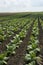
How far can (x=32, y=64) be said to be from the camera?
916 cm

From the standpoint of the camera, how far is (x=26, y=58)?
1019 centimetres

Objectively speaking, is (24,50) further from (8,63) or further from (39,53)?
(8,63)

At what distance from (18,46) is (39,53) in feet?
6.23

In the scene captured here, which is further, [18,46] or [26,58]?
[18,46]

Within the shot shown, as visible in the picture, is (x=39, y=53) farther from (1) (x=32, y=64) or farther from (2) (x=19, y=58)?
(1) (x=32, y=64)

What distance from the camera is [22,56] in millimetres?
10961

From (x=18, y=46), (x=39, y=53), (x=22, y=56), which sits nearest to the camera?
(x=22, y=56)

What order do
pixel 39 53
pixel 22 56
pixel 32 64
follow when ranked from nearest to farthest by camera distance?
Answer: 1. pixel 32 64
2. pixel 22 56
3. pixel 39 53

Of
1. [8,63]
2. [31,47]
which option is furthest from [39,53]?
[8,63]

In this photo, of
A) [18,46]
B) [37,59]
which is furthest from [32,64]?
[18,46]

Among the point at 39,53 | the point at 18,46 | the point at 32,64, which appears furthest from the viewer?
the point at 18,46

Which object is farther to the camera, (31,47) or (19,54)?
(31,47)

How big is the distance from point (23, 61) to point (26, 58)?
23 cm

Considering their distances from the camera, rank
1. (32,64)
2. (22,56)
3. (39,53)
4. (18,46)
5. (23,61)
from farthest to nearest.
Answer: (18,46) → (39,53) → (22,56) → (23,61) → (32,64)
